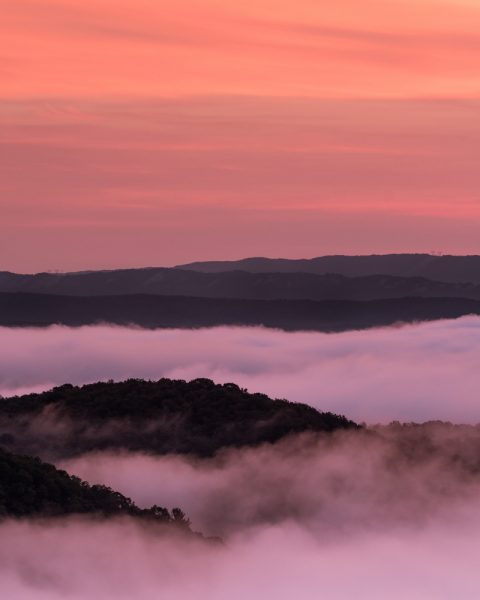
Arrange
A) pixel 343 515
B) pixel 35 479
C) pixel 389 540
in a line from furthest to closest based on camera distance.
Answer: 1. pixel 343 515
2. pixel 389 540
3. pixel 35 479

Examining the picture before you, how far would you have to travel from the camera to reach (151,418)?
569ft

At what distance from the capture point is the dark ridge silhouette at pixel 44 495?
103 meters

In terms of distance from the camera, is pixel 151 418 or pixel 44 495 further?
pixel 151 418

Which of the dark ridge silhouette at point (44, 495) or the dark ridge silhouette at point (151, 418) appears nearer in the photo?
the dark ridge silhouette at point (44, 495)

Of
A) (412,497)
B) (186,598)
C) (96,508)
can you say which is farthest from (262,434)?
(186,598)

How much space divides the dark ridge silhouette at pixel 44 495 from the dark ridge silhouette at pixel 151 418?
172 ft

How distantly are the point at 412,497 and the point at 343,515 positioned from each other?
9992 mm

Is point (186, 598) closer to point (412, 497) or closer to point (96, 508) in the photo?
point (96, 508)

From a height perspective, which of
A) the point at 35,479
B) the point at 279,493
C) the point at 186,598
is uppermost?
the point at 279,493

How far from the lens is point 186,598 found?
9762 centimetres

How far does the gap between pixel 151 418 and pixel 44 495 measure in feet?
225

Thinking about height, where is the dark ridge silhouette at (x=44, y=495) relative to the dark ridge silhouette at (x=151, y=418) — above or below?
below

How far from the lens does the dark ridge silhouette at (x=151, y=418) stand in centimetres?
16688

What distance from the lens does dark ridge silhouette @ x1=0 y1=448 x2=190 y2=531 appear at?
103m
